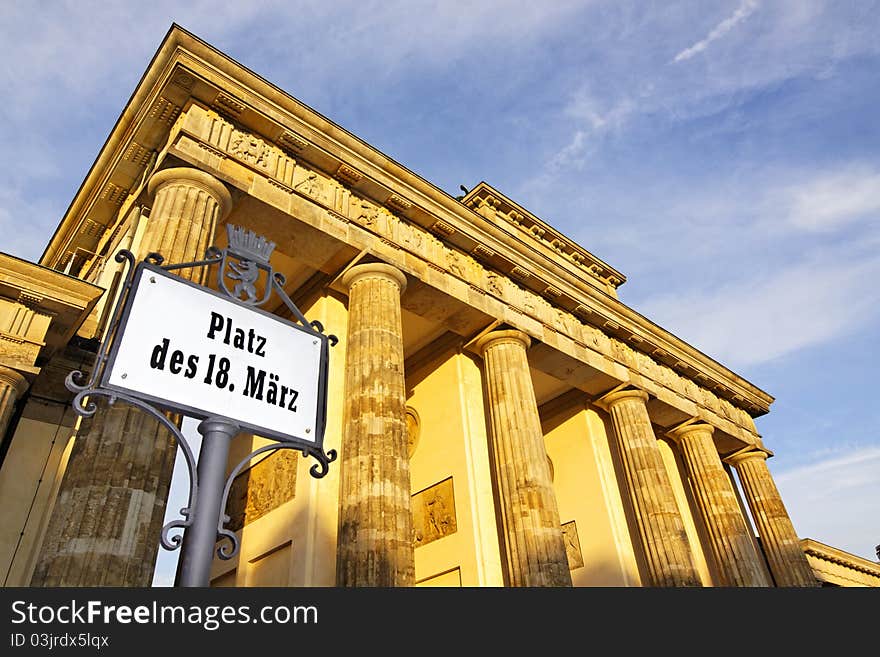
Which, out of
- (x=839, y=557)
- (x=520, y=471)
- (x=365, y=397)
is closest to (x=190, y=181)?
(x=365, y=397)

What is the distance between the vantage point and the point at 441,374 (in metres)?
15.0

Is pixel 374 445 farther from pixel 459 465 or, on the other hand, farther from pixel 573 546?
pixel 573 546

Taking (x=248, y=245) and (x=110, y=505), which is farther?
(x=110, y=505)

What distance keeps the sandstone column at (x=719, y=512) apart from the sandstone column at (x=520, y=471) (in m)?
7.60

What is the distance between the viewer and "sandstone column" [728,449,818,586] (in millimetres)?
18000

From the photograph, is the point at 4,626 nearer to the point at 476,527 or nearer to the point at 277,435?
the point at 277,435

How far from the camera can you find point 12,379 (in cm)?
857

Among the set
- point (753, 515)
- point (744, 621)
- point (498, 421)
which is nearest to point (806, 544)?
point (753, 515)

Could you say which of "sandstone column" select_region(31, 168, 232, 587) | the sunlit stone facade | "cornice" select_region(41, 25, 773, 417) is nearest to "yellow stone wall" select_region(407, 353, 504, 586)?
the sunlit stone facade

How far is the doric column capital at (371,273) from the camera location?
11719 millimetres

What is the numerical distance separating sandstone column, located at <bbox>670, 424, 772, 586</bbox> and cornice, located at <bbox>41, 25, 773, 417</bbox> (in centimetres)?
466

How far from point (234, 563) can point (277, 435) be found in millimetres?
10867

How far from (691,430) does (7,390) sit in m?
17.7

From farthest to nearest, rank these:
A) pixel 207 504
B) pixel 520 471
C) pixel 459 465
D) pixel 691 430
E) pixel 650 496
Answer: pixel 691 430
pixel 650 496
pixel 459 465
pixel 520 471
pixel 207 504
